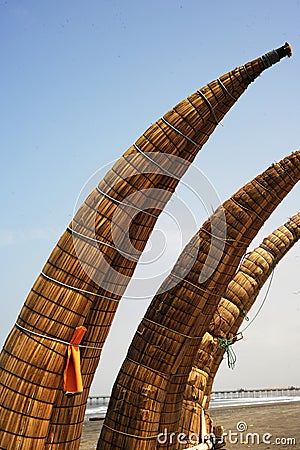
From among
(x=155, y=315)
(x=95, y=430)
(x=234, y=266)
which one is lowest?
(x=155, y=315)

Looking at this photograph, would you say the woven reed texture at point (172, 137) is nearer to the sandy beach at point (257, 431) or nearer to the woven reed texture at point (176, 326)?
the woven reed texture at point (176, 326)

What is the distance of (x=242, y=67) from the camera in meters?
4.16

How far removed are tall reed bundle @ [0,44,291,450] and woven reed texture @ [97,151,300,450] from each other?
3.79 ft

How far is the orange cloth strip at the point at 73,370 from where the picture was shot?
3.88m

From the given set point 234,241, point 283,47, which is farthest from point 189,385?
point 283,47

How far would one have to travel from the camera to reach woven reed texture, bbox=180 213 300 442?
271 inches

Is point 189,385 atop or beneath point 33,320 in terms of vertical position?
atop

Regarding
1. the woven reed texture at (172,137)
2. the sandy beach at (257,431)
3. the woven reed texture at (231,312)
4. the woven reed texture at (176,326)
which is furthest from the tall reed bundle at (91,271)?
the sandy beach at (257,431)

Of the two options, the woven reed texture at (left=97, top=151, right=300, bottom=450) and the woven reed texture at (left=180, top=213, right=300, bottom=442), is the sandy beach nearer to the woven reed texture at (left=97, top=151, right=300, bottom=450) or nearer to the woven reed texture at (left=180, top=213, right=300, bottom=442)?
the woven reed texture at (left=180, top=213, right=300, bottom=442)

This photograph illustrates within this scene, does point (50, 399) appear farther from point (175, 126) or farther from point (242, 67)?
point (242, 67)

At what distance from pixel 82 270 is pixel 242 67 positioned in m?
1.80

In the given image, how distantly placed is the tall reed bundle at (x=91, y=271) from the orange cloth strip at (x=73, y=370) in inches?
1.7

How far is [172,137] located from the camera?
4047 millimetres

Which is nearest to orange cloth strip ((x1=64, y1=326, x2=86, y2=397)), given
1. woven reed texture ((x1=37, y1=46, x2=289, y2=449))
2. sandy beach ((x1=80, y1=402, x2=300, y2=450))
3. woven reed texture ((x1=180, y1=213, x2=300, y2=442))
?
woven reed texture ((x1=37, y1=46, x2=289, y2=449))
